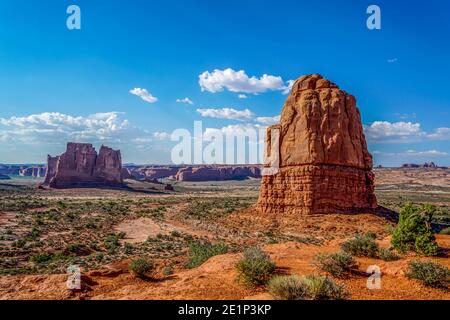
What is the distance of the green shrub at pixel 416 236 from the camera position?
13820 millimetres

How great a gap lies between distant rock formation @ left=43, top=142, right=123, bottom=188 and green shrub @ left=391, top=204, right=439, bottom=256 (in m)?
94.7

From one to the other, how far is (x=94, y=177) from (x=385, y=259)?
322 feet

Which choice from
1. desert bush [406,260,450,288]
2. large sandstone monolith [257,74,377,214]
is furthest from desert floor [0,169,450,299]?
large sandstone monolith [257,74,377,214]

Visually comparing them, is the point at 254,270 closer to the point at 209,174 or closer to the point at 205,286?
the point at 205,286

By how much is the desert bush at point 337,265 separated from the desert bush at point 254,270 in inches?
79.1

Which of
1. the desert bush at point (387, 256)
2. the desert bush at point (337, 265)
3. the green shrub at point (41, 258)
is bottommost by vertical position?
the green shrub at point (41, 258)

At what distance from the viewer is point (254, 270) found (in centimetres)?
972

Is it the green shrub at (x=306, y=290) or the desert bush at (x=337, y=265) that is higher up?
the green shrub at (x=306, y=290)

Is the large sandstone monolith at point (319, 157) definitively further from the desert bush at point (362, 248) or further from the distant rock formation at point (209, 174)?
the distant rock formation at point (209, 174)

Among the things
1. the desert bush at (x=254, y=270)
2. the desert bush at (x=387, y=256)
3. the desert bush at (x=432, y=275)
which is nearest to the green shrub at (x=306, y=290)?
the desert bush at (x=254, y=270)

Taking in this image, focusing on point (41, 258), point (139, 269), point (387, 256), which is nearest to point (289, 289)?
point (139, 269)

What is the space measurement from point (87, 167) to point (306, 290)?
101882 millimetres
